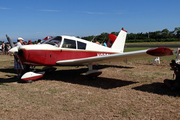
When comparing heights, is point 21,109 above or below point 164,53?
below

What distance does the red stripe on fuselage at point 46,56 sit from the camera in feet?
19.1

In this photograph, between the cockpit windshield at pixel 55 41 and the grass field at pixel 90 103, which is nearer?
the grass field at pixel 90 103

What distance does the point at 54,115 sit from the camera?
333 cm

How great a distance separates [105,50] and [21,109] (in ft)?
18.2

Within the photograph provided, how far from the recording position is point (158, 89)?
4.99 metres

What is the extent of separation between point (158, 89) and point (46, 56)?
421 cm

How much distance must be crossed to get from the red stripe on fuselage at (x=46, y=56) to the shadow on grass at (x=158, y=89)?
3.02 m

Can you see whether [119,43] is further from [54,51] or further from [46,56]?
[46,56]

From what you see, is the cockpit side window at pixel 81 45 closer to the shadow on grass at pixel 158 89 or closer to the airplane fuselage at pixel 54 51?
the airplane fuselage at pixel 54 51

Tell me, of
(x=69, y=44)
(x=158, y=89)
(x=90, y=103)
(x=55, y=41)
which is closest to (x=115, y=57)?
(x=158, y=89)

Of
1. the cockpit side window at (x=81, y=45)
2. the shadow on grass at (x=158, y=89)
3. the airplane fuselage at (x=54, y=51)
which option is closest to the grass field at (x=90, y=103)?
the shadow on grass at (x=158, y=89)

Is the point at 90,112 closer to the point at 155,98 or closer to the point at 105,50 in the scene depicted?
the point at 155,98

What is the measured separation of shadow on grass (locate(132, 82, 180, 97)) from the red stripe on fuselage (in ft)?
9.92

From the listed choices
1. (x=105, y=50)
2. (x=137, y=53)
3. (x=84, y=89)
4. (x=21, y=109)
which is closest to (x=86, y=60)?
(x=84, y=89)
